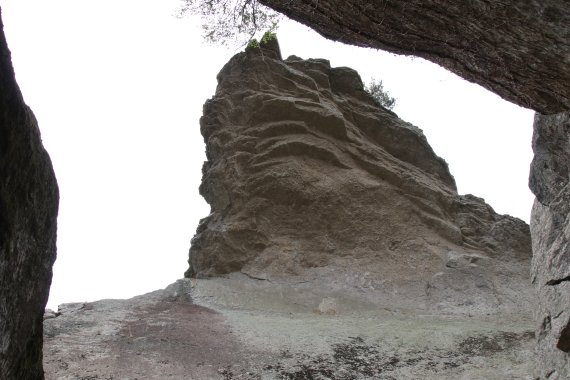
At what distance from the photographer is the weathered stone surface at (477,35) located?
5.50 metres

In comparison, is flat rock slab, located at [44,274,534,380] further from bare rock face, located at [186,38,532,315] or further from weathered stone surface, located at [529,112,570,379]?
weathered stone surface, located at [529,112,570,379]

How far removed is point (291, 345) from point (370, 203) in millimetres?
6491

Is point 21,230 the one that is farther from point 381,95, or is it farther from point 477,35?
point 381,95

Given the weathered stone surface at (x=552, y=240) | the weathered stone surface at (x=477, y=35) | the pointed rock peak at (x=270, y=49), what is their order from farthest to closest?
1. the pointed rock peak at (x=270, y=49)
2. the weathered stone surface at (x=552, y=240)
3. the weathered stone surface at (x=477, y=35)

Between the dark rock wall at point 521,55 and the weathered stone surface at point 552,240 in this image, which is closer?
the dark rock wall at point 521,55

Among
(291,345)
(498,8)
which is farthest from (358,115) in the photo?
(498,8)

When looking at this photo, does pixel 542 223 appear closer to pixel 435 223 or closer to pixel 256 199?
pixel 435 223

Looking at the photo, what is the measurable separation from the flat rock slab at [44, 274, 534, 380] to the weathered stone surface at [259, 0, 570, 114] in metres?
4.35

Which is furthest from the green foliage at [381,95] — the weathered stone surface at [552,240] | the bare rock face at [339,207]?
the weathered stone surface at [552,240]

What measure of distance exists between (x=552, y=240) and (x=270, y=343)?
489 centimetres

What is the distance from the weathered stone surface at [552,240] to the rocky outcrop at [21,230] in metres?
4.78

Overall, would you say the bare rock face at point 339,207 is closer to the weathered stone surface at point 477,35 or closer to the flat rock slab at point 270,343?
the flat rock slab at point 270,343

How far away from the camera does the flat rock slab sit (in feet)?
28.9

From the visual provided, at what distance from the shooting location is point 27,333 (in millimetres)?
5059
